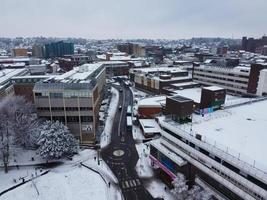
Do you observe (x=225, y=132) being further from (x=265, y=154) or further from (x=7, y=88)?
(x=7, y=88)

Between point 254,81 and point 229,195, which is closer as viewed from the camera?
point 229,195

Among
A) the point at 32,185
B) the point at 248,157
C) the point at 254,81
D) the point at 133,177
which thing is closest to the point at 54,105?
the point at 32,185

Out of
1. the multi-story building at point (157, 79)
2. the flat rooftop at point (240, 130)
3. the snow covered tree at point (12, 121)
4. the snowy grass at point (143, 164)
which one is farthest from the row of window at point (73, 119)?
the multi-story building at point (157, 79)

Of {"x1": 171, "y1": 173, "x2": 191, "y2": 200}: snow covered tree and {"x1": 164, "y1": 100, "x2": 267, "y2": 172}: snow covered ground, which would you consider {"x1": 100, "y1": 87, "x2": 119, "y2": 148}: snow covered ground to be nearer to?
{"x1": 164, "y1": 100, "x2": 267, "y2": 172}: snow covered ground

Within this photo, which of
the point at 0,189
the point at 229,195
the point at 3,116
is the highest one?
the point at 3,116

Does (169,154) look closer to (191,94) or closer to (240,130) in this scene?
(240,130)

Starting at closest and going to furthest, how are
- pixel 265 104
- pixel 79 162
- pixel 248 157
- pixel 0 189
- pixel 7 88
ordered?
pixel 248 157
pixel 0 189
pixel 79 162
pixel 265 104
pixel 7 88

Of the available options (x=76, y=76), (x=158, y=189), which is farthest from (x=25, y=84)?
(x=158, y=189)

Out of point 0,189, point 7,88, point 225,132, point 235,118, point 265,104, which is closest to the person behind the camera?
point 225,132
